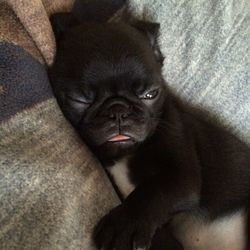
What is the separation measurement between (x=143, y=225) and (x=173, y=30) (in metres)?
0.62

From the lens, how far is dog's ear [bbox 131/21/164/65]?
4.27 ft

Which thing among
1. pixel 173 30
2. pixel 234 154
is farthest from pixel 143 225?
pixel 173 30

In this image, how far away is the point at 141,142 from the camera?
1193 millimetres

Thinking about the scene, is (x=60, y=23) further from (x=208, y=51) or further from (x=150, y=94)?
(x=208, y=51)

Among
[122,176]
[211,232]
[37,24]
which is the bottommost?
[211,232]

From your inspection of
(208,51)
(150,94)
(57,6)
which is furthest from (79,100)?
(208,51)

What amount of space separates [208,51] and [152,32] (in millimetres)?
204

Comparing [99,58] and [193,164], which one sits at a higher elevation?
[99,58]

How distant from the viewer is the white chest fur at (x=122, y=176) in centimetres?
121

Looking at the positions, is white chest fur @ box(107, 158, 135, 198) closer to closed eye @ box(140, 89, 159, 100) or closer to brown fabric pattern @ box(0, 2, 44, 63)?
closed eye @ box(140, 89, 159, 100)

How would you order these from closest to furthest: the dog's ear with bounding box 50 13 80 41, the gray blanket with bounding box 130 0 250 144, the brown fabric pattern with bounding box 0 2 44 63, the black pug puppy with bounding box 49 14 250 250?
the brown fabric pattern with bounding box 0 2 44 63
the black pug puppy with bounding box 49 14 250 250
the dog's ear with bounding box 50 13 80 41
the gray blanket with bounding box 130 0 250 144

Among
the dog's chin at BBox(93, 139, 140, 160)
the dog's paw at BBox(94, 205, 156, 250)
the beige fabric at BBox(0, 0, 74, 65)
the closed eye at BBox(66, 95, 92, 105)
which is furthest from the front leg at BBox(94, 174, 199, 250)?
the beige fabric at BBox(0, 0, 74, 65)

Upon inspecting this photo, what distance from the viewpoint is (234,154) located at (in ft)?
4.56

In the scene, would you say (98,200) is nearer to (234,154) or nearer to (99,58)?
(99,58)
